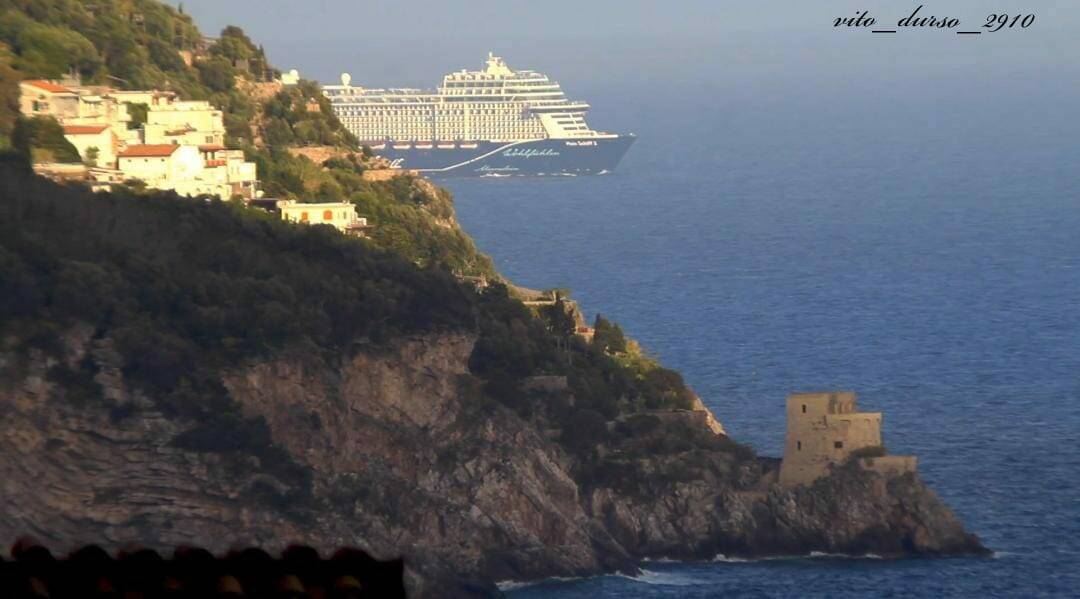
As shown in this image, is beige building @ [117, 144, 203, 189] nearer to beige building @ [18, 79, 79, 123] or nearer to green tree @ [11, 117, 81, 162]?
green tree @ [11, 117, 81, 162]

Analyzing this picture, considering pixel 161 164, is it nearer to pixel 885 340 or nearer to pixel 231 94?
pixel 231 94

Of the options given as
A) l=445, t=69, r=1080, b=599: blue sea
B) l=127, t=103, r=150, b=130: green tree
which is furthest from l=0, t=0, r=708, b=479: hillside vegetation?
l=445, t=69, r=1080, b=599: blue sea

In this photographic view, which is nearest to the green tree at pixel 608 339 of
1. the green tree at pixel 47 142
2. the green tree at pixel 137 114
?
the green tree at pixel 137 114

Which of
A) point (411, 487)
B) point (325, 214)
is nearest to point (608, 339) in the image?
point (325, 214)

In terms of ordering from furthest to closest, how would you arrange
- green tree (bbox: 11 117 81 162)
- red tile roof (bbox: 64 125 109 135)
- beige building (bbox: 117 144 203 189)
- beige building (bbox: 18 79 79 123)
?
beige building (bbox: 18 79 79 123)
red tile roof (bbox: 64 125 109 135)
beige building (bbox: 117 144 203 189)
green tree (bbox: 11 117 81 162)

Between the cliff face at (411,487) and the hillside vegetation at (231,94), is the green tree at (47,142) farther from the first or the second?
the cliff face at (411,487)

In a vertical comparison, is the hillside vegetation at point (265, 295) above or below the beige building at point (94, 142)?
below

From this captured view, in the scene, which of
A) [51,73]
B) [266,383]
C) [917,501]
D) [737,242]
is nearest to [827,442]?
[917,501]
